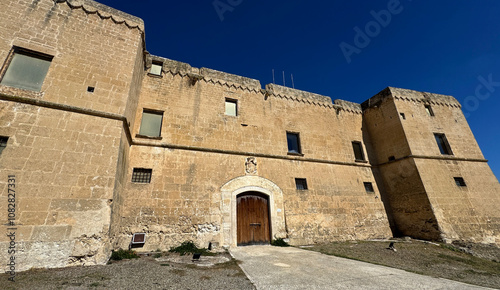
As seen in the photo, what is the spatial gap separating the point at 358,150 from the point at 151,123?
1151 centimetres

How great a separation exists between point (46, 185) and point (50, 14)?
5840 millimetres

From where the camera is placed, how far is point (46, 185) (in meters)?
5.11

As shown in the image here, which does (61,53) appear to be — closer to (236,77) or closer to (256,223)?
(236,77)

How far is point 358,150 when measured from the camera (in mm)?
12477

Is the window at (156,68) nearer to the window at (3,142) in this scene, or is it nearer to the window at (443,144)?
the window at (3,142)

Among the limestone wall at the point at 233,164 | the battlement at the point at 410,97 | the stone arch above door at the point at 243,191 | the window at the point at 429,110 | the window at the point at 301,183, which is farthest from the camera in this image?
the window at the point at 429,110

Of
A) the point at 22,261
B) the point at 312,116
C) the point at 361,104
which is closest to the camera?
the point at 22,261

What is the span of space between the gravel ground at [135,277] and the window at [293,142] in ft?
22.9

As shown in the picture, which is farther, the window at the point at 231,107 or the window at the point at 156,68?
the window at the point at 231,107

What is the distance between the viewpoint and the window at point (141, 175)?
759 centimetres

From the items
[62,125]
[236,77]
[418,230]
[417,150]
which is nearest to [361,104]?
[417,150]

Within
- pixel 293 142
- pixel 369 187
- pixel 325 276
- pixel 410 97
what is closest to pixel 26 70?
pixel 325 276

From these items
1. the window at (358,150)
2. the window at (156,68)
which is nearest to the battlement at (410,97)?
the window at (358,150)

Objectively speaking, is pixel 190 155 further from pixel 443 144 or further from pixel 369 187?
pixel 443 144
